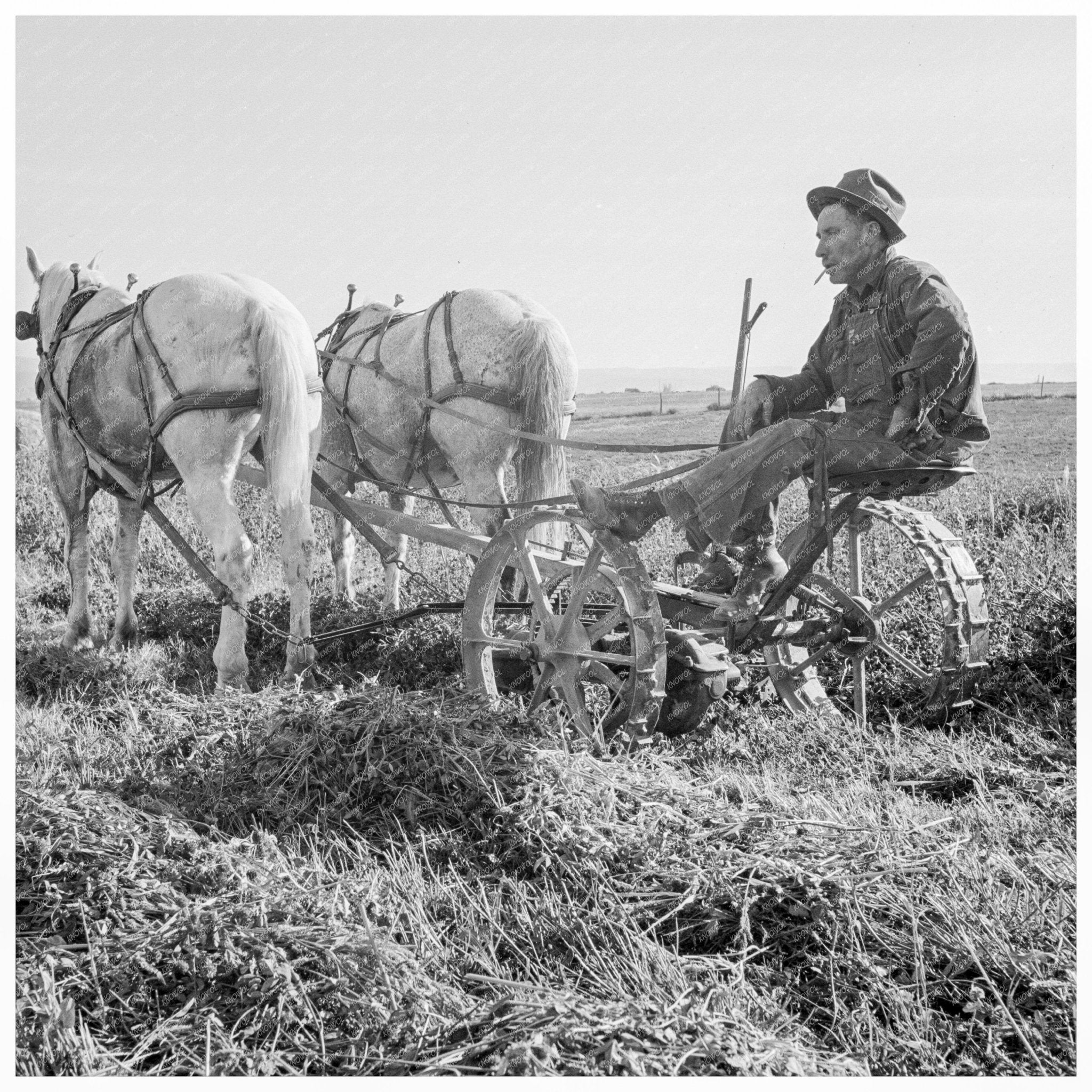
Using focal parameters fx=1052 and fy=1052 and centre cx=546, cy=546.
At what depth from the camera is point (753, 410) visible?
421cm

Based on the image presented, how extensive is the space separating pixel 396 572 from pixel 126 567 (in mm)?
1784

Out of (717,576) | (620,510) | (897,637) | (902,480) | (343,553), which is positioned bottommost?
(897,637)

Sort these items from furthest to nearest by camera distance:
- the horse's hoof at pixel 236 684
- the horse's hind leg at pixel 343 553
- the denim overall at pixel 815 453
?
the horse's hind leg at pixel 343 553, the horse's hoof at pixel 236 684, the denim overall at pixel 815 453

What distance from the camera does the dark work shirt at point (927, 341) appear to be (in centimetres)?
344

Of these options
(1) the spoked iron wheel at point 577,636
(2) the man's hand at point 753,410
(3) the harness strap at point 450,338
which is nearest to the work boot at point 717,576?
(1) the spoked iron wheel at point 577,636

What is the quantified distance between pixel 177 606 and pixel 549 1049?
555cm

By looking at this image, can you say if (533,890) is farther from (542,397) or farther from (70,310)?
(70,310)

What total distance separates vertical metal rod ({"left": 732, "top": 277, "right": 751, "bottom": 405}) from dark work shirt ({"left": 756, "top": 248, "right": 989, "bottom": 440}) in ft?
3.06

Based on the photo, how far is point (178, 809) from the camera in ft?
11.1

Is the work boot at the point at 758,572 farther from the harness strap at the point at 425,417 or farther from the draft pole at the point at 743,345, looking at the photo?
the harness strap at the point at 425,417

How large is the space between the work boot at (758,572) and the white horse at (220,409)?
2.12 meters

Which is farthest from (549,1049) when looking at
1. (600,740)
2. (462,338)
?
(462,338)

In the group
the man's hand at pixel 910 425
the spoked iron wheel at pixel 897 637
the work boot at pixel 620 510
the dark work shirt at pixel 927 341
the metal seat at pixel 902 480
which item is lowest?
the spoked iron wheel at pixel 897 637

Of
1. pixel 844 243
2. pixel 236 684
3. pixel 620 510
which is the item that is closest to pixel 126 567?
pixel 236 684
